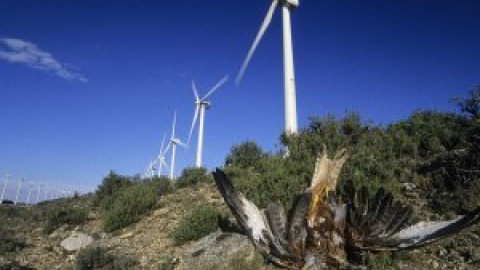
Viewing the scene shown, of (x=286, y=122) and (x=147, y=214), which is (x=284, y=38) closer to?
(x=286, y=122)

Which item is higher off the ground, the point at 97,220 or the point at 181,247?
the point at 97,220

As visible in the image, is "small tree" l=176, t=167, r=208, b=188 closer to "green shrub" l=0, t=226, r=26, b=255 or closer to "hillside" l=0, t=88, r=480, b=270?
"hillside" l=0, t=88, r=480, b=270

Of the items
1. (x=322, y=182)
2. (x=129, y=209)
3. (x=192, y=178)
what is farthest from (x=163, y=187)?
(x=322, y=182)

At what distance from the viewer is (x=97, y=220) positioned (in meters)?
21.9

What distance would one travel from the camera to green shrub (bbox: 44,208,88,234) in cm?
2195

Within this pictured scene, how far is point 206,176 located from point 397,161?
10.5 m

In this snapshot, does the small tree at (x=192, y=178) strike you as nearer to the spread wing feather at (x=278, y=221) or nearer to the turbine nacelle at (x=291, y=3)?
the turbine nacelle at (x=291, y=3)

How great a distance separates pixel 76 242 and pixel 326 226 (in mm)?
16382

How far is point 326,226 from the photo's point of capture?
3826 millimetres

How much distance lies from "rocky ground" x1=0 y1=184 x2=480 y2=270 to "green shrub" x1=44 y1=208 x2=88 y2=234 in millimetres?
329

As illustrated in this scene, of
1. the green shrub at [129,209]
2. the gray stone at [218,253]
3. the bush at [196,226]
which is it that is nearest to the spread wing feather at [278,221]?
the gray stone at [218,253]

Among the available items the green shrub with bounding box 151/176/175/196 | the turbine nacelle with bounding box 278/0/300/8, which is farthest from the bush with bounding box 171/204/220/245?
the turbine nacelle with bounding box 278/0/300/8

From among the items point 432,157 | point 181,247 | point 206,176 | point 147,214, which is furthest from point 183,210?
point 432,157

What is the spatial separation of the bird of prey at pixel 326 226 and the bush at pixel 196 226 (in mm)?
11375
